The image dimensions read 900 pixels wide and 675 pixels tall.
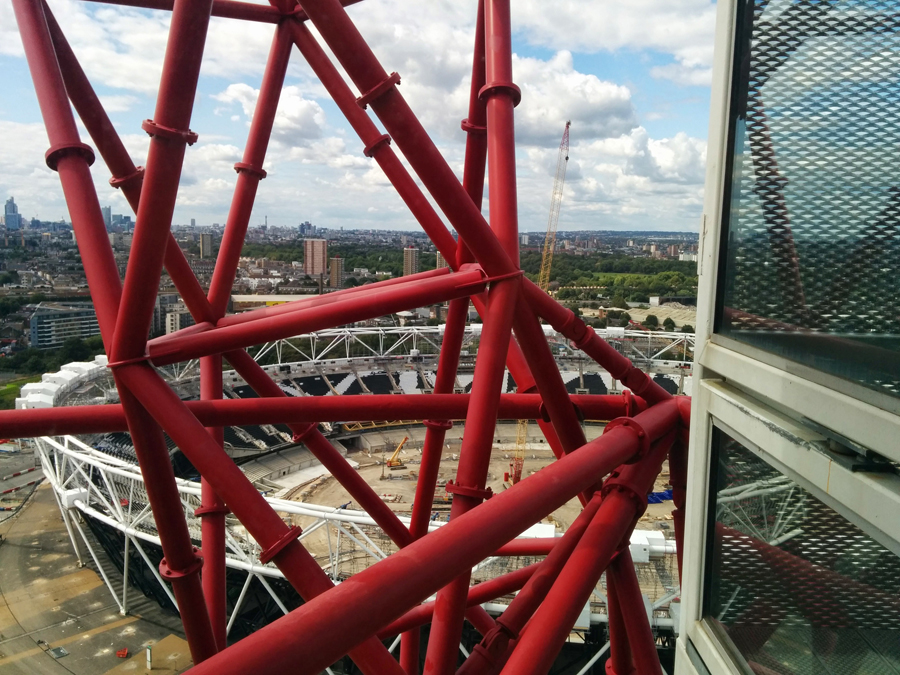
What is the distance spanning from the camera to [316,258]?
423 feet

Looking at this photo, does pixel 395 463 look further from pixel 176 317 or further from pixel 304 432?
pixel 304 432

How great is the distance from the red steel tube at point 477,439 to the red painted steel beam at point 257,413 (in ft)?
3.55

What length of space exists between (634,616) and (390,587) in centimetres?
471


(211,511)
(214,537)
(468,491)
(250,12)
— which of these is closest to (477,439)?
(468,491)

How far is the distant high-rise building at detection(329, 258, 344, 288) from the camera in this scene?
121m

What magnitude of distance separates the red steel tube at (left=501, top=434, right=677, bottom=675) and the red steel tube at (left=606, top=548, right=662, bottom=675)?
1221mm

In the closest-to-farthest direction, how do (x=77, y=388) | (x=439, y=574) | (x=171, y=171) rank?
1. (x=439, y=574)
2. (x=171, y=171)
3. (x=77, y=388)

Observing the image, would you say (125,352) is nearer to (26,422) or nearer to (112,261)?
(112,261)

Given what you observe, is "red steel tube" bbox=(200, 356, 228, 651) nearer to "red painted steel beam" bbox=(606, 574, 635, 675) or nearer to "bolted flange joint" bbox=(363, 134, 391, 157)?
"bolted flange joint" bbox=(363, 134, 391, 157)

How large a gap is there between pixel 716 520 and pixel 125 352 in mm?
4727

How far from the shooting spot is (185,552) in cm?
638

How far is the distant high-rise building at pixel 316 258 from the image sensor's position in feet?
420

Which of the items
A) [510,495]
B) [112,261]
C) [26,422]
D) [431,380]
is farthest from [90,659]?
[431,380]

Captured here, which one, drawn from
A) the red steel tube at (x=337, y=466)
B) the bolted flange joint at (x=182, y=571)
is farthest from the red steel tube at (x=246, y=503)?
the red steel tube at (x=337, y=466)
